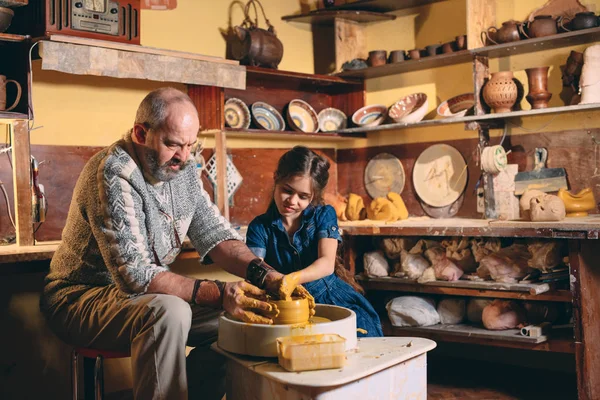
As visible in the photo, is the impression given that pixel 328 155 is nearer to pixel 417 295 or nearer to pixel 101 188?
pixel 417 295

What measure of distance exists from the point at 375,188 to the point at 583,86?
1.70 meters

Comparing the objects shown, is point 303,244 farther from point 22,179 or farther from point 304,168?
point 22,179

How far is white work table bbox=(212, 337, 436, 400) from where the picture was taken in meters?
2.02

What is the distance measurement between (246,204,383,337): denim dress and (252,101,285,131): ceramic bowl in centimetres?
137

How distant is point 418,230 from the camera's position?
398 cm

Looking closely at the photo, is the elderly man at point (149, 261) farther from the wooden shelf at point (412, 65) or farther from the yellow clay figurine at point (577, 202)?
the wooden shelf at point (412, 65)

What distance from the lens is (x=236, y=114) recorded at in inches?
179

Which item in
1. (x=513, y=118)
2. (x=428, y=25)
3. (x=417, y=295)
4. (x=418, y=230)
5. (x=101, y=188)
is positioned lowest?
(x=417, y=295)

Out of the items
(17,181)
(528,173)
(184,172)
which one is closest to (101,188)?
(184,172)

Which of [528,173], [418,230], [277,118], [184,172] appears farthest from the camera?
[277,118]

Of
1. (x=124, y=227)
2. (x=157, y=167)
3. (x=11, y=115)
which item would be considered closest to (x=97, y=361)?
(x=124, y=227)

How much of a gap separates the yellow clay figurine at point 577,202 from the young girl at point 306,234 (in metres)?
1.40

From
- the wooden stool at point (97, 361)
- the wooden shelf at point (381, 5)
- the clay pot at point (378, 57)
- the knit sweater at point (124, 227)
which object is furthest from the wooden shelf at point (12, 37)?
the clay pot at point (378, 57)

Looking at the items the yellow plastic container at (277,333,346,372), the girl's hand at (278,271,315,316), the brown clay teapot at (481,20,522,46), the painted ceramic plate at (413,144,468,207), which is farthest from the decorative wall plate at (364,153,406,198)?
the yellow plastic container at (277,333,346,372)
